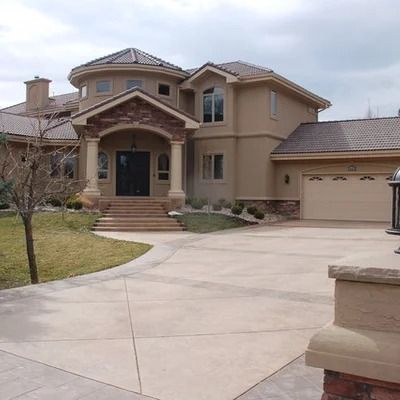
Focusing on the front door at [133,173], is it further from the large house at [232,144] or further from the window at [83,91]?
the window at [83,91]

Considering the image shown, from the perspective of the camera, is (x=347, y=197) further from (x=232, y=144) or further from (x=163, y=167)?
(x=163, y=167)

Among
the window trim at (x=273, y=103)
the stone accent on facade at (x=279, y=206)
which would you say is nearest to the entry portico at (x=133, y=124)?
the stone accent on facade at (x=279, y=206)

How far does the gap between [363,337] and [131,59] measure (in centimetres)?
2357

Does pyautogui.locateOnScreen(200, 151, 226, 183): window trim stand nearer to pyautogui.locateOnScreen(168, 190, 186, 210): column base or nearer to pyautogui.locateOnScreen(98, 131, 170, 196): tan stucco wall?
pyautogui.locateOnScreen(98, 131, 170, 196): tan stucco wall

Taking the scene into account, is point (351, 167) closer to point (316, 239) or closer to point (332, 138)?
point (332, 138)

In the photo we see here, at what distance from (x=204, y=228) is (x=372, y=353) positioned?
15766 millimetres

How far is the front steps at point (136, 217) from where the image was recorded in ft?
61.5

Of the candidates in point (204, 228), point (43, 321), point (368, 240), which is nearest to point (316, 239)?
point (368, 240)

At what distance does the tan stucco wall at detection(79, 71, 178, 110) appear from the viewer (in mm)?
24188

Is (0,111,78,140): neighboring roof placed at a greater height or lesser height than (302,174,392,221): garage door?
greater

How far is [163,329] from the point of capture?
553 centimetres

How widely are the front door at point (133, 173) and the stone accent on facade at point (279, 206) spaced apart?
16.1 ft

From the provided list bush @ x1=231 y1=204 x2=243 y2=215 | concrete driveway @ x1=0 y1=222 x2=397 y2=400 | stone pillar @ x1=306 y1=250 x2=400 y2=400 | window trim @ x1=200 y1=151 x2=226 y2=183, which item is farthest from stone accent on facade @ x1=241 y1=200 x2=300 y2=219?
stone pillar @ x1=306 y1=250 x2=400 y2=400

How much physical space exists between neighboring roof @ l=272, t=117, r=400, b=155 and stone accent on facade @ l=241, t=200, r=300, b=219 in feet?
7.91
